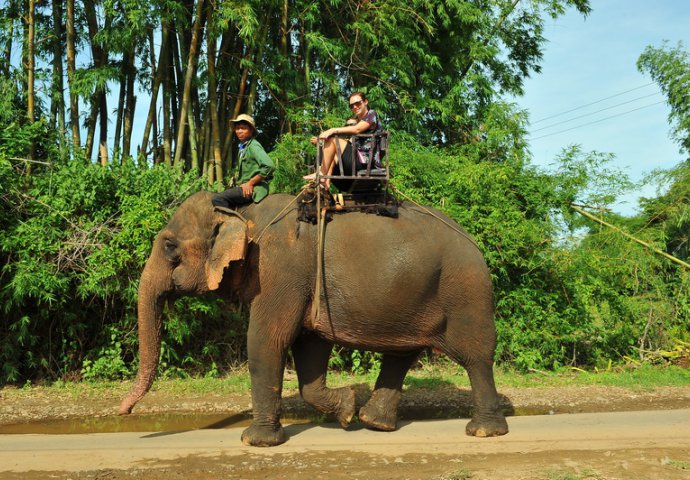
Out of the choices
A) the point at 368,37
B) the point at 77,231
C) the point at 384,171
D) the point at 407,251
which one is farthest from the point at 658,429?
the point at 368,37

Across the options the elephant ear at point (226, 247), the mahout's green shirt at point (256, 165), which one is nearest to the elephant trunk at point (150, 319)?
the elephant ear at point (226, 247)

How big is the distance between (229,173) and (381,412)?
5699mm

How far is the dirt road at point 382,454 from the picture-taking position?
15.1 ft

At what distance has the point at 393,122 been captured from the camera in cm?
1204

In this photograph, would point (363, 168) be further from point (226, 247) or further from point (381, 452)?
point (381, 452)

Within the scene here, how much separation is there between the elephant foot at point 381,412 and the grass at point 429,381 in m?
2.63

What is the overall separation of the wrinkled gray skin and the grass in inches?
117

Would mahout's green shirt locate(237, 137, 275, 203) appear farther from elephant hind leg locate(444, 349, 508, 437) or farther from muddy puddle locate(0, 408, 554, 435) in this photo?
muddy puddle locate(0, 408, 554, 435)

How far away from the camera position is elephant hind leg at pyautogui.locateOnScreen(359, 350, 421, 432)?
5949 millimetres

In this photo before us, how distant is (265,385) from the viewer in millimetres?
5484

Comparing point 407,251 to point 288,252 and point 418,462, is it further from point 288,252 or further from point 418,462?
point 418,462

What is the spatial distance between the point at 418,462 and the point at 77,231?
18.6 ft

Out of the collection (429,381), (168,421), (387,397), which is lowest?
(168,421)

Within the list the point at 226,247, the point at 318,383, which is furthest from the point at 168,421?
the point at 226,247
